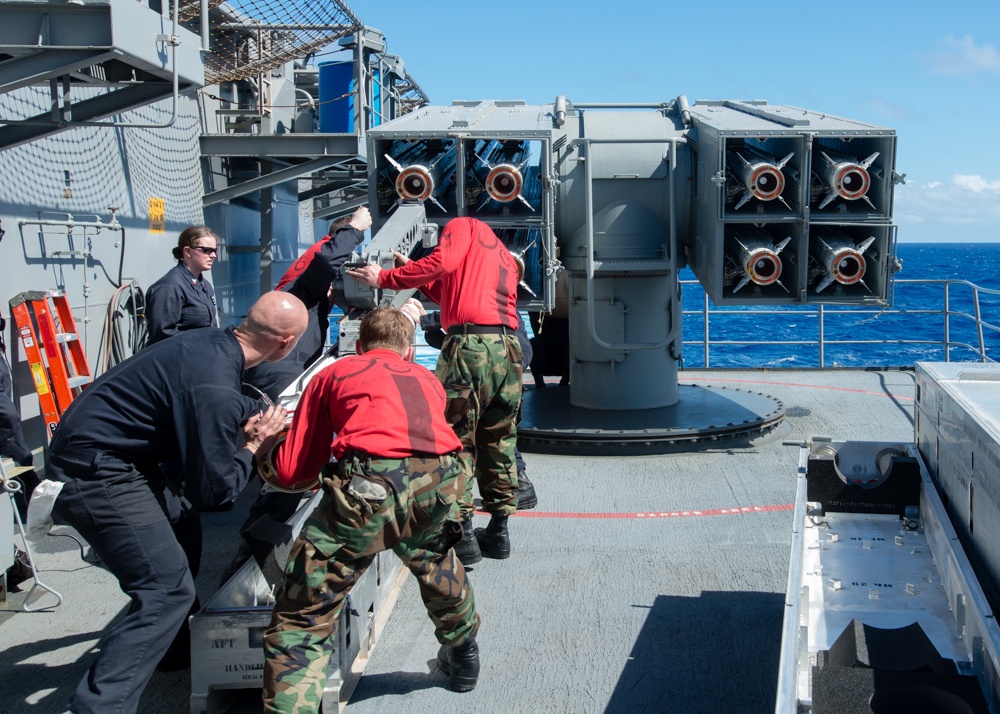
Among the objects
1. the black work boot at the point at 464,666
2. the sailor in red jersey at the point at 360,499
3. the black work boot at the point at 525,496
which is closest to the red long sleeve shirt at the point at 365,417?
the sailor in red jersey at the point at 360,499

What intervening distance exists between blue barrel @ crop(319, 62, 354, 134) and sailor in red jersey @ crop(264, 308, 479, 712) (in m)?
9.83

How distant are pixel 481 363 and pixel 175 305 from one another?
216cm

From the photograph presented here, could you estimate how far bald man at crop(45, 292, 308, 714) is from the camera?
3.31 metres

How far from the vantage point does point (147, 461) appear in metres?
3.52

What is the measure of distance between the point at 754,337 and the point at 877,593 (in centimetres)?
3494

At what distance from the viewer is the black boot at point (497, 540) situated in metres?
5.32

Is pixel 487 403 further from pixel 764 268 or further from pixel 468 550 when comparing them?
pixel 764 268

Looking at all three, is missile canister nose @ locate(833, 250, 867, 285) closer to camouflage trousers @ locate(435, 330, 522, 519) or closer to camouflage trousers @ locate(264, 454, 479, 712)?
camouflage trousers @ locate(435, 330, 522, 519)

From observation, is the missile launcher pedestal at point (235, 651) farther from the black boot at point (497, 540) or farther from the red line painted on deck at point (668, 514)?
the red line painted on deck at point (668, 514)

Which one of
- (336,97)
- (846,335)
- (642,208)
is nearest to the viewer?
(642,208)

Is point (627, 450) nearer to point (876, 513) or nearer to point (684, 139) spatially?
point (684, 139)

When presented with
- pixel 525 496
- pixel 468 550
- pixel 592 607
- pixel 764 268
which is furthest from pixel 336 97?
pixel 592 607

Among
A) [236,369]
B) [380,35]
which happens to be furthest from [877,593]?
[380,35]

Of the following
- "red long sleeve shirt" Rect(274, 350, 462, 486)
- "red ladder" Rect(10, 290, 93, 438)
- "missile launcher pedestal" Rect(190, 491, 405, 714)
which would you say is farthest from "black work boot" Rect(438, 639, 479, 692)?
"red ladder" Rect(10, 290, 93, 438)
